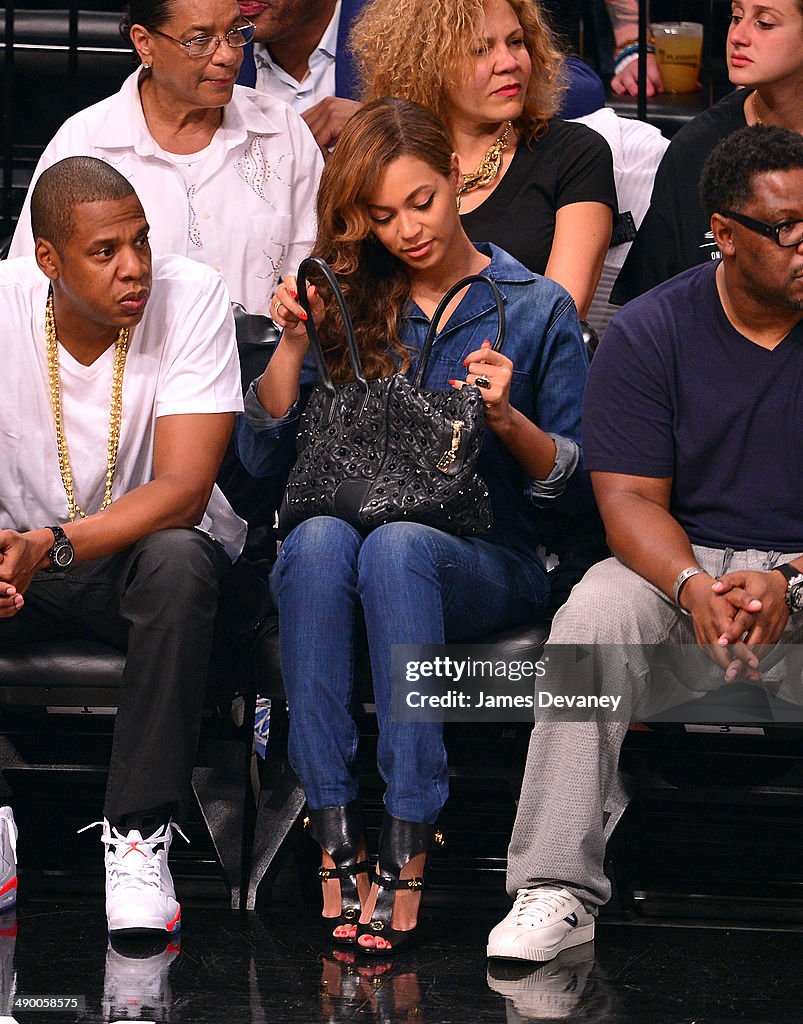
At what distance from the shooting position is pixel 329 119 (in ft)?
12.0

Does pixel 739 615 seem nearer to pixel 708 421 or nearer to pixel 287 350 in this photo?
pixel 708 421

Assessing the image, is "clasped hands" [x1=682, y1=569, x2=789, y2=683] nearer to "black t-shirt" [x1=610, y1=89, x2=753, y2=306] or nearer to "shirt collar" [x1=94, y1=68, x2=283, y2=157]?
"black t-shirt" [x1=610, y1=89, x2=753, y2=306]

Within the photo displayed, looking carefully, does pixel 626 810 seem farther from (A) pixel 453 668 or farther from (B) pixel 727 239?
(B) pixel 727 239

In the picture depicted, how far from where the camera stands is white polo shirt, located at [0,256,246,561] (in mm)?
2818

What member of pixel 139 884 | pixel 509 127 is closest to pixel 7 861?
pixel 139 884

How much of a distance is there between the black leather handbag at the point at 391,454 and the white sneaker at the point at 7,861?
2.18 ft

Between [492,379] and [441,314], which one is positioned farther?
[441,314]

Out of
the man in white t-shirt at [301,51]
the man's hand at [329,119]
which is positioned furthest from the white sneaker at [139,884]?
the man in white t-shirt at [301,51]

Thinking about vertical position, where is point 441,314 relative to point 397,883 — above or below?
above

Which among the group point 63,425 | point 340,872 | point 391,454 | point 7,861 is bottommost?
point 7,861

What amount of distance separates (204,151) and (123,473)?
34.3 inches

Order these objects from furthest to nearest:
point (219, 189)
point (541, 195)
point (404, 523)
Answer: point (219, 189)
point (541, 195)
point (404, 523)

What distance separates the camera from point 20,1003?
2164mm

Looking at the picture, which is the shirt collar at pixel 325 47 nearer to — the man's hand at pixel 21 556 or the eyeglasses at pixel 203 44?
the eyeglasses at pixel 203 44
